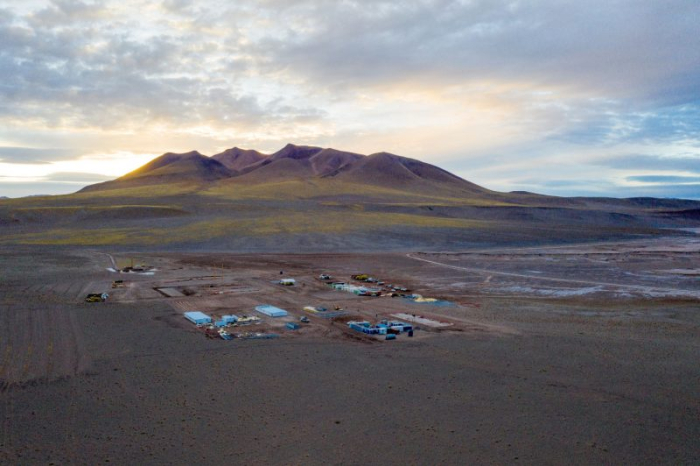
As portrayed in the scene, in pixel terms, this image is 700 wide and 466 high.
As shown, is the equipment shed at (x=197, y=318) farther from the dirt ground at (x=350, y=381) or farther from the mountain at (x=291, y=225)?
the mountain at (x=291, y=225)

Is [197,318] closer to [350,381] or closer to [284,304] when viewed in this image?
[284,304]

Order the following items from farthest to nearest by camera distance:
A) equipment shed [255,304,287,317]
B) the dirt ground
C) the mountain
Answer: the mountain < equipment shed [255,304,287,317] < the dirt ground

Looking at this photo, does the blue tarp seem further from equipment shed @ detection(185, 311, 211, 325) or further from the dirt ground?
the dirt ground

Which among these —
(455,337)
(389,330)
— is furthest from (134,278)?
(455,337)

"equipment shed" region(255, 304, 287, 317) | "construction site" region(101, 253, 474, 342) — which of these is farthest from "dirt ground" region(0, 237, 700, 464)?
"equipment shed" region(255, 304, 287, 317)

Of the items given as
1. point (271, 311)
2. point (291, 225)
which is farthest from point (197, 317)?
point (291, 225)

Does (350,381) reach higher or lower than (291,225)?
lower

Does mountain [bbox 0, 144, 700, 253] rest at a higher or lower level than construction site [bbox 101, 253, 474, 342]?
higher
